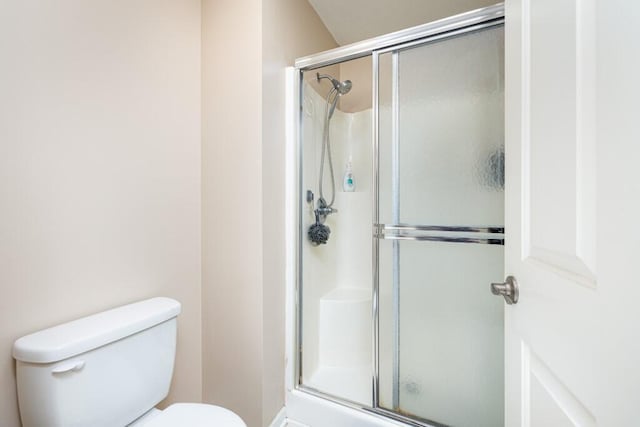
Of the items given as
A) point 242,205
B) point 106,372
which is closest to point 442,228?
point 242,205

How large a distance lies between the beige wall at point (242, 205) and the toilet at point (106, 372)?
0.32 m

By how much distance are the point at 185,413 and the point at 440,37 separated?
1.75 m

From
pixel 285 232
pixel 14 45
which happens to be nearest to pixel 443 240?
pixel 285 232

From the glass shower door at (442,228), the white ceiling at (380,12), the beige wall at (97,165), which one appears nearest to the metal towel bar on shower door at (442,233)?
the glass shower door at (442,228)

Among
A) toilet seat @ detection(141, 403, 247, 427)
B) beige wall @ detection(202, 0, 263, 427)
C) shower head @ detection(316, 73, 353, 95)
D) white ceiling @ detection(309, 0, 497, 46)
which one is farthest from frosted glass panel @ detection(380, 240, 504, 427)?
white ceiling @ detection(309, 0, 497, 46)

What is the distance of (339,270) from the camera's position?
2.32m

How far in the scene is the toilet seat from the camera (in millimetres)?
929

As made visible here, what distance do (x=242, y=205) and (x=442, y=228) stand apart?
2.98 ft

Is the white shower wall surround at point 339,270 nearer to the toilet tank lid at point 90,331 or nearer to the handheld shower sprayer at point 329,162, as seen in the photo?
the handheld shower sprayer at point 329,162
